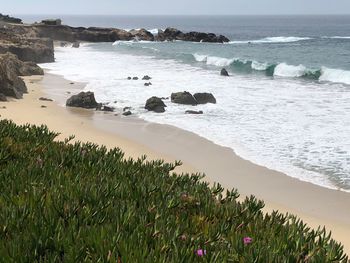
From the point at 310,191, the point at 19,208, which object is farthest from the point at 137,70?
the point at 19,208

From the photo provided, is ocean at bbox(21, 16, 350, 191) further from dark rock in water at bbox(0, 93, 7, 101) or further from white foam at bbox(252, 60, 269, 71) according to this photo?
dark rock in water at bbox(0, 93, 7, 101)

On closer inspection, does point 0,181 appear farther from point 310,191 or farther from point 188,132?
point 188,132

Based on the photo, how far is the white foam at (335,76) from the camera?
31.2 metres

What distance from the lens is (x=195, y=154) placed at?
12.0m

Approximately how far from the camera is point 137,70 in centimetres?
3303

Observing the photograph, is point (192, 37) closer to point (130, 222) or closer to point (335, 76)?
point (335, 76)

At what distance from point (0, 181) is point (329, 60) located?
44.2m

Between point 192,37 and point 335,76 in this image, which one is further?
point 192,37

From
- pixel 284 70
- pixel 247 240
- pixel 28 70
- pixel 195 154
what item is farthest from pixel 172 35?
pixel 247 240

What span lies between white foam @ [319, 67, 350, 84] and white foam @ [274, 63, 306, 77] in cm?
170

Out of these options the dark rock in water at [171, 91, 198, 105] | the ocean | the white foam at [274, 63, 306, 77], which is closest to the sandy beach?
the ocean

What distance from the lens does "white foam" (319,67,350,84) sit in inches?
1230

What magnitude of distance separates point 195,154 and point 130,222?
8.82m

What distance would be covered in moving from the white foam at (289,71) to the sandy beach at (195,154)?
65.6 ft
